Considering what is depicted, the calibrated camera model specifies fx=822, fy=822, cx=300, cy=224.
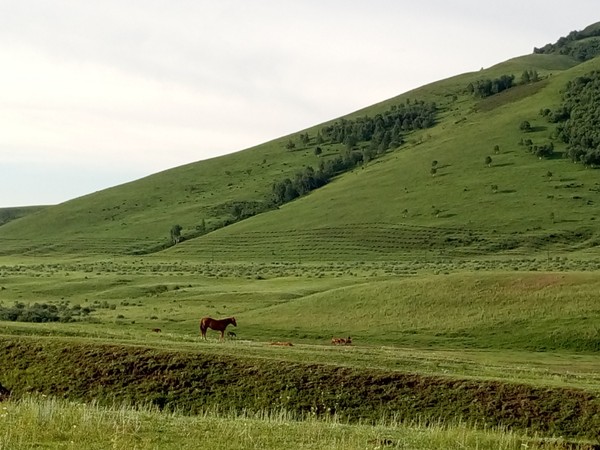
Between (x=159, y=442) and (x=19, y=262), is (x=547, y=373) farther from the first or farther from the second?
(x=19, y=262)

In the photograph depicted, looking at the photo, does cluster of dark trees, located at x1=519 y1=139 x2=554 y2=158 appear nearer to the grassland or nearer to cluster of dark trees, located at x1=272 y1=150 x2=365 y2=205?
cluster of dark trees, located at x1=272 y1=150 x2=365 y2=205

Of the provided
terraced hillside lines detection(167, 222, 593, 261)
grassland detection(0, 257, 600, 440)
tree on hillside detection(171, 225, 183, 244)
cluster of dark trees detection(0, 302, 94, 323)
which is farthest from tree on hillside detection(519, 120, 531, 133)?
cluster of dark trees detection(0, 302, 94, 323)

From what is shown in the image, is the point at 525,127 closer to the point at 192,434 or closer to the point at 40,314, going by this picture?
the point at 40,314

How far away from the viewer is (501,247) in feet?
376

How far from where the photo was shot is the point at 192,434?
640 inches

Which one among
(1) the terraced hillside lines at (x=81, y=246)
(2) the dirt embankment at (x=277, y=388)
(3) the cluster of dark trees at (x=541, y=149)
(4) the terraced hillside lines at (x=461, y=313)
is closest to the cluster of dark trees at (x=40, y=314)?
(4) the terraced hillside lines at (x=461, y=313)

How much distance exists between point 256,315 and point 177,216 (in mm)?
125501

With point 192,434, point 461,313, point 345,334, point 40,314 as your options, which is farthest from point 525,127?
point 192,434

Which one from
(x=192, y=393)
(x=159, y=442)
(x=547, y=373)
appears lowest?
(x=547, y=373)

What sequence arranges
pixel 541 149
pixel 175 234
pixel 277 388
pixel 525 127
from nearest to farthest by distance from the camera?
pixel 277 388, pixel 541 149, pixel 175 234, pixel 525 127

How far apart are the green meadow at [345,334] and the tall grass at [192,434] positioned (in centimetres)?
7

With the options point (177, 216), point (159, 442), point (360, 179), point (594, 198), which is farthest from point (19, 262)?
point (159, 442)

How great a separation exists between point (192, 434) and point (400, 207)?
125 m

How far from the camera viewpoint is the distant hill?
12075 cm
